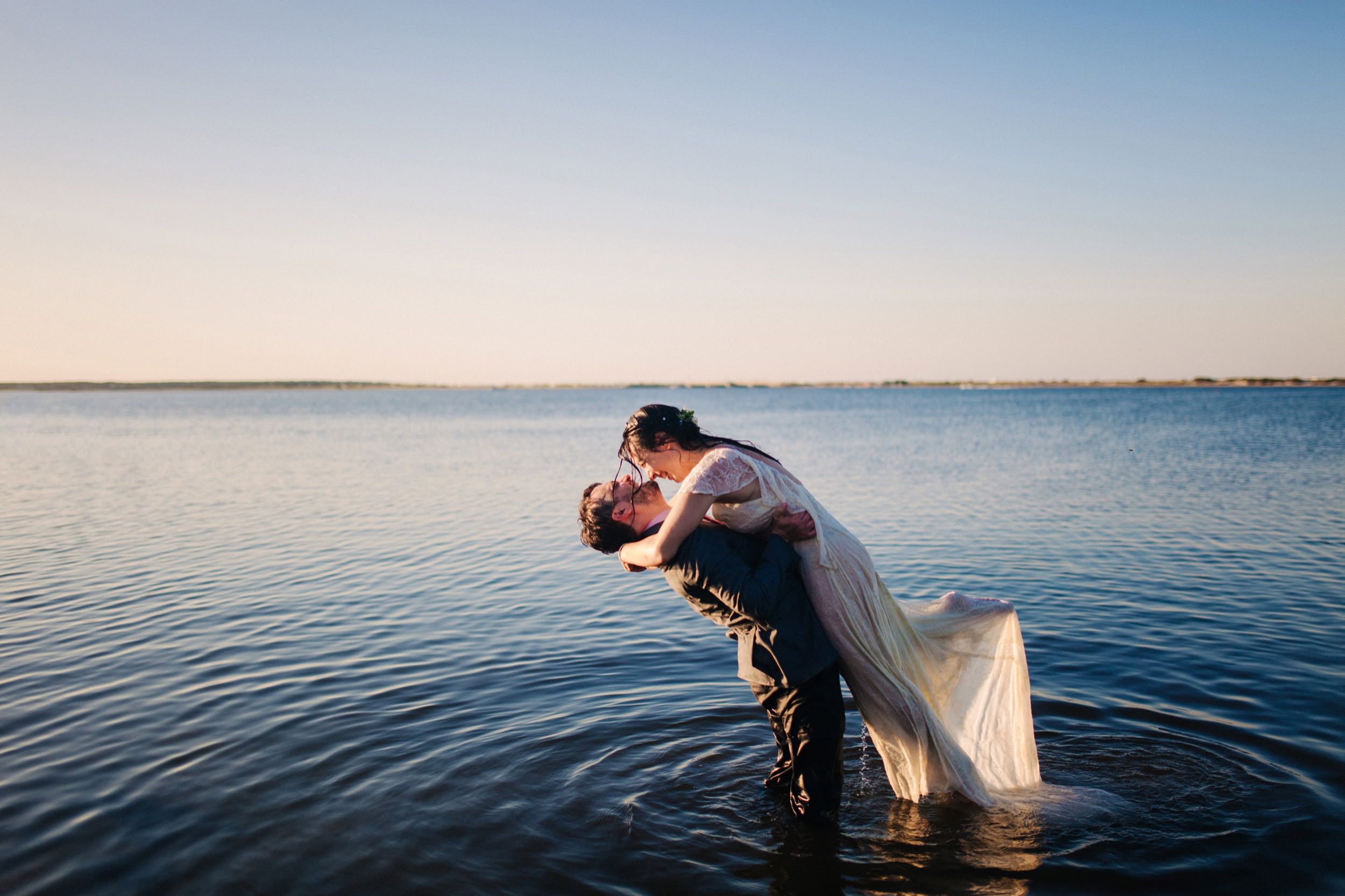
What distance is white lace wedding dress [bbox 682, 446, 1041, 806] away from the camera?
484 centimetres

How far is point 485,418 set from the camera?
78750 millimetres

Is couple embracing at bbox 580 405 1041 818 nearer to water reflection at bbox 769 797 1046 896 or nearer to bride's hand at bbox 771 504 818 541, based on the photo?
bride's hand at bbox 771 504 818 541

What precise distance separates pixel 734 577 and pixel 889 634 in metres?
1.18

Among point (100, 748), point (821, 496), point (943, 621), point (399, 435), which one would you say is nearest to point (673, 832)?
point (943, 621)

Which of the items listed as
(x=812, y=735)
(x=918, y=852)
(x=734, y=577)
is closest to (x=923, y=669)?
(x=812, y=735)

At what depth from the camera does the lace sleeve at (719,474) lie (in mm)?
4344

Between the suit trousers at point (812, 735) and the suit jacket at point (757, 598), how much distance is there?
12 centimetres

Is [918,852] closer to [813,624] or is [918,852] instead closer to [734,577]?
[813,624]

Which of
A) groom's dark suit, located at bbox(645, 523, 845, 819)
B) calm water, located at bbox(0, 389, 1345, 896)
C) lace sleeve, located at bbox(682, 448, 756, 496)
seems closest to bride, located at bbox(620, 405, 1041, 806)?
lace sleeve, located at bbox(682, 448, 756, 496)

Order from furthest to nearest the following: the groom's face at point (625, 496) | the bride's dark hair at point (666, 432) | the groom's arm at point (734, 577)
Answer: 1. the groom's face at point (625, 496)
2. the bride's dark hair at point (666, 432)
3. the groom's arm at point (734, 577)

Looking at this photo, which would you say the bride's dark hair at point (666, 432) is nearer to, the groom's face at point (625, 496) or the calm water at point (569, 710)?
the groom's face at point (625, 496)

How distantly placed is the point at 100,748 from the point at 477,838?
142 inches

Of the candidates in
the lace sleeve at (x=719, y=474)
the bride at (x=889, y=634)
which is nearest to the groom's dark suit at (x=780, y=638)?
the bride at (x=889, y=634)

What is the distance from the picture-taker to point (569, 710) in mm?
7711
